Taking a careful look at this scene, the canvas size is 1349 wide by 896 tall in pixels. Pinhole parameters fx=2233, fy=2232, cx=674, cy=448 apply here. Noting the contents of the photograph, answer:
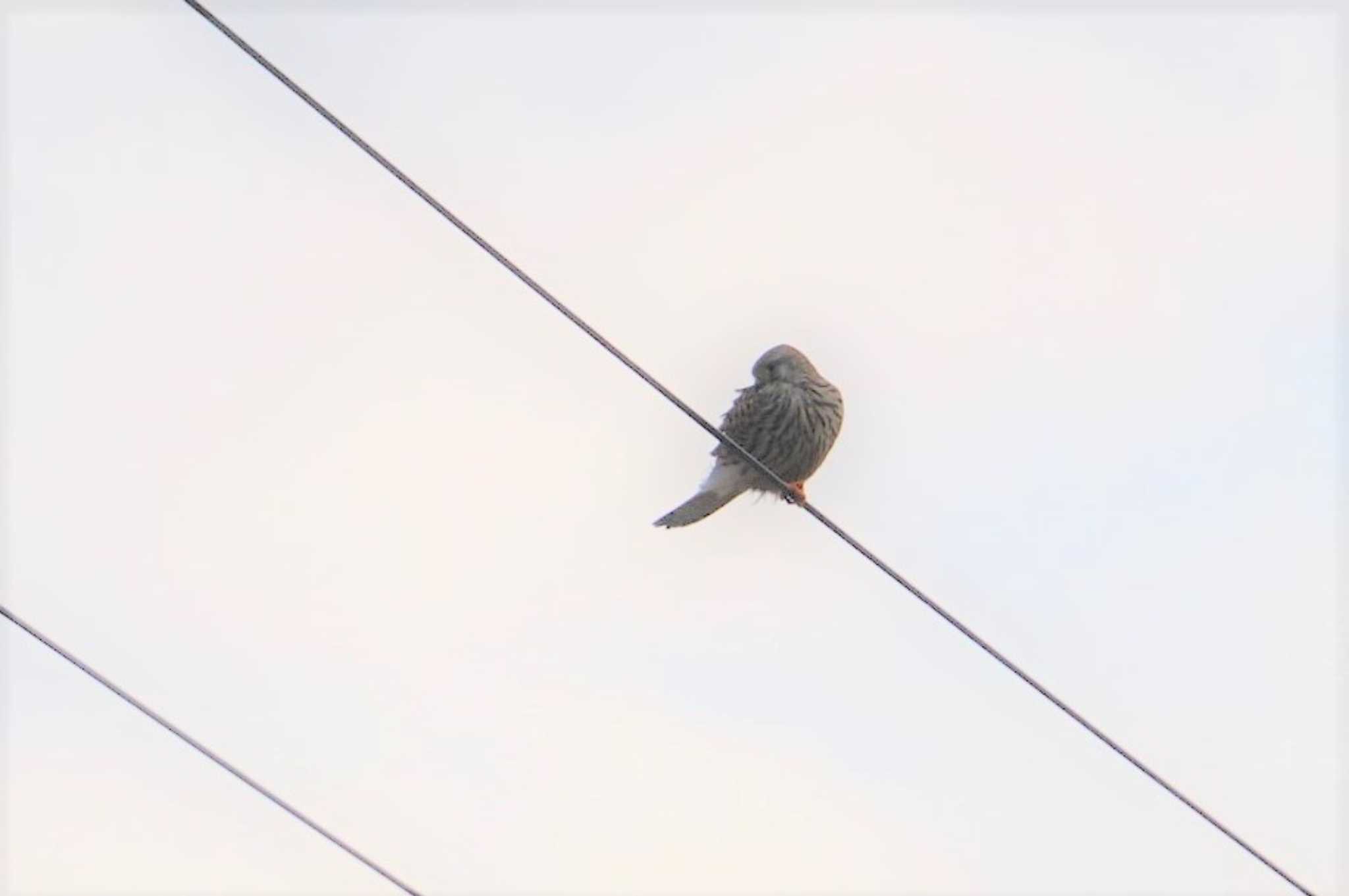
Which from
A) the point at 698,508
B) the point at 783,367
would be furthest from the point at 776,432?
the point at 698,508

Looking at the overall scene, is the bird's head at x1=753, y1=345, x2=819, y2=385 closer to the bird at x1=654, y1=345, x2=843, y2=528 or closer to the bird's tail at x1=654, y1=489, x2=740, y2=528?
the bird at x1=654, y1=345, x2=843, y2=528

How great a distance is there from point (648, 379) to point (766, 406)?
3.79 m

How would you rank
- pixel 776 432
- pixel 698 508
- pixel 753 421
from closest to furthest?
pixel 776 432, pixel 753 421, pixel 698 508

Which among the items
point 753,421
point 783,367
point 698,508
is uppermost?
point 783,367

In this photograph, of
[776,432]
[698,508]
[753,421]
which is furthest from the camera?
[698,508]

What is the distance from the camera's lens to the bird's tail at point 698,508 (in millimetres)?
11000

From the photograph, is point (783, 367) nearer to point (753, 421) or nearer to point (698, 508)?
point (753, 421)

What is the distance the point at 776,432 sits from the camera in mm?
10648

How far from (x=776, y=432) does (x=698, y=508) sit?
668 millimetres

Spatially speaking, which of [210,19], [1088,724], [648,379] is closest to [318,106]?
[210,19]

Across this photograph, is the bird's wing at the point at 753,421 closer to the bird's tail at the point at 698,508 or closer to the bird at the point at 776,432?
the bird at the point at 776,432

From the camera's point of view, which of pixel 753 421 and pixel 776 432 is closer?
pixel 776 432

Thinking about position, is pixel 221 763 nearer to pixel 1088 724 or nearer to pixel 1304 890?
pixel 1088 724

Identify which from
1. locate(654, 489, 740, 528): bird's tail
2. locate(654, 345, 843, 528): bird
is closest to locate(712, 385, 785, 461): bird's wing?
locate(654, 345, 843, 528): bird
